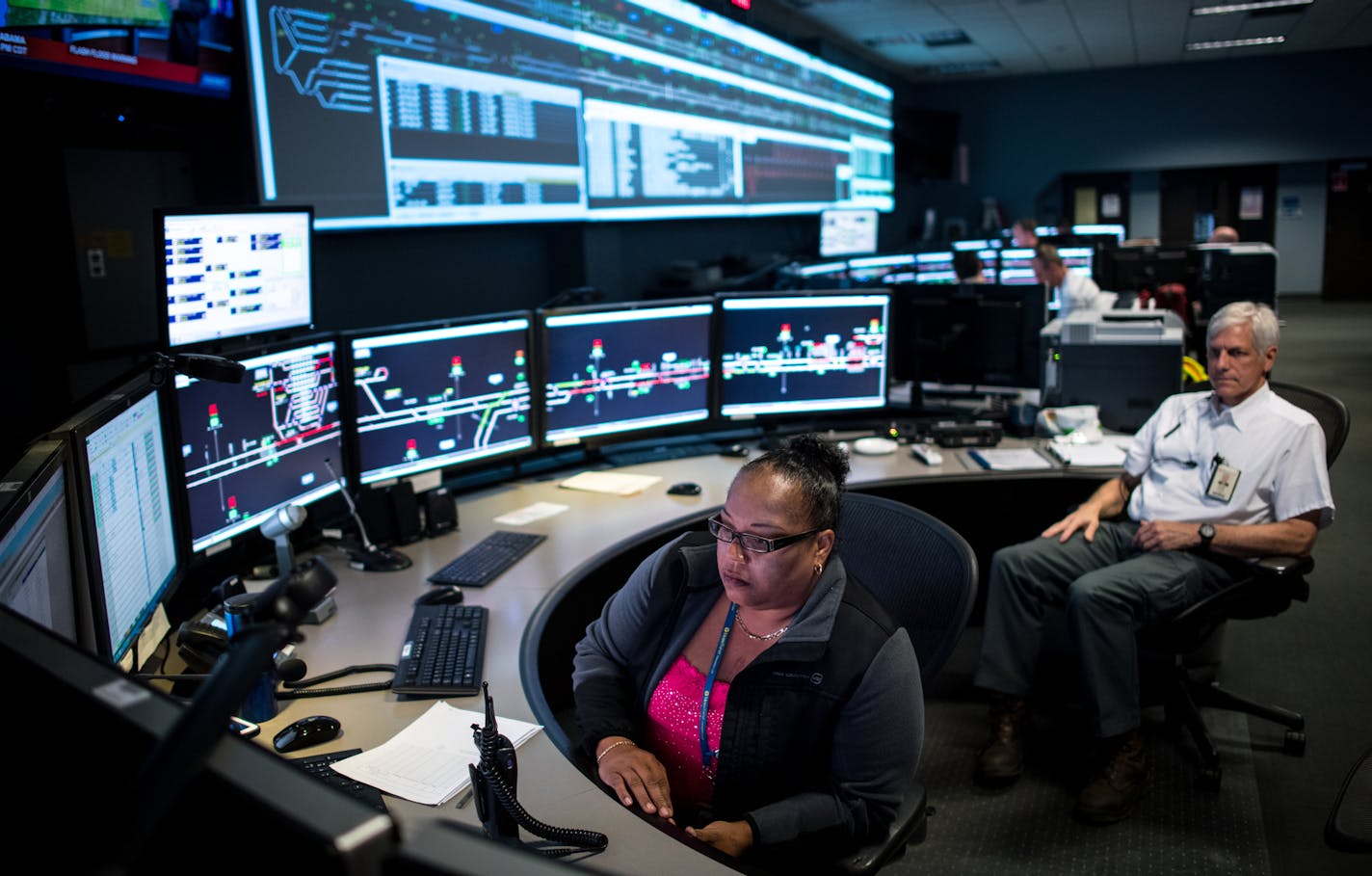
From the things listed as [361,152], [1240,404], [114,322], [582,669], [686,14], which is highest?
[686,14]

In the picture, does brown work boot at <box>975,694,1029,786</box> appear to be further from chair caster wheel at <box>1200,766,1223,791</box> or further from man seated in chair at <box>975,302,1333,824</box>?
chair caster wheel at <box>1200,766,1223,791</box>

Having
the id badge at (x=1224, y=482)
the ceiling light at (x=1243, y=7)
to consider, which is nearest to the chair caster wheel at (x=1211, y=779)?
the id badge at (x=1224, y=482)

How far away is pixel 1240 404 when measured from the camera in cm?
281

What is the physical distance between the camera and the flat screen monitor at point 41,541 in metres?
1.15

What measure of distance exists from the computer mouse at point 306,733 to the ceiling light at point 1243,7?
10.1 meters

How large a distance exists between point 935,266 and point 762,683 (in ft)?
21.5

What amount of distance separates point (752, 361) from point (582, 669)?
187 centimetres

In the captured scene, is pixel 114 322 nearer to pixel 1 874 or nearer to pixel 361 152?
pixel 361 152

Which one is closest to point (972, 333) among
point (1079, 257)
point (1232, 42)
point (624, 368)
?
point (624, 368)

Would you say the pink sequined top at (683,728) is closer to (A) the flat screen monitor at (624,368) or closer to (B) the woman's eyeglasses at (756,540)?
→ (B) the woman's eyeglasses at (756,540)

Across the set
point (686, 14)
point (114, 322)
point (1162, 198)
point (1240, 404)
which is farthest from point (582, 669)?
point (1162, 198)

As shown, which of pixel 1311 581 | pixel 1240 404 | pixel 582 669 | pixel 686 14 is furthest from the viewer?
pixel 686 14

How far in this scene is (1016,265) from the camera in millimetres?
7977

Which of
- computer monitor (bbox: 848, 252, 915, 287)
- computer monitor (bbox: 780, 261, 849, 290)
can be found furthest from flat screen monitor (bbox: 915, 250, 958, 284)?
computer monitor (bbox: 780, 261, 849, 290)
